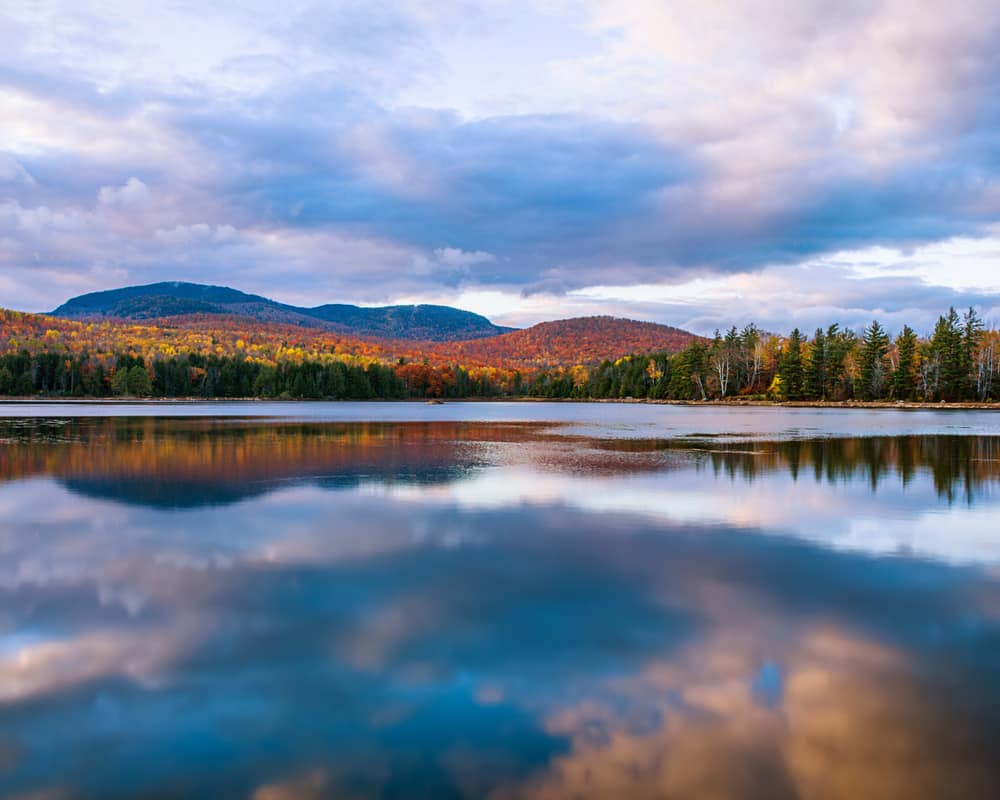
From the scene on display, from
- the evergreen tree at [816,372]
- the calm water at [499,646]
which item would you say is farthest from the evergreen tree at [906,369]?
the calm water at [499,646]

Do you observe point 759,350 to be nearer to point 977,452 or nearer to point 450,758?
point 977,452

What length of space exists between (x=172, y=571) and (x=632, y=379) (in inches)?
4725

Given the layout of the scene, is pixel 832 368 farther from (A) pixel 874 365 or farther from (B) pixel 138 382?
(B) pixel 138 382

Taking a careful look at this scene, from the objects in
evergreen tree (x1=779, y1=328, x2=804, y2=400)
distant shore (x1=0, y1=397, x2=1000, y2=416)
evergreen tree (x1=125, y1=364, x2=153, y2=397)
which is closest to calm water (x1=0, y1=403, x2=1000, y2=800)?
distant shore (x1=0, y1=397, x2=1000, y2=416)

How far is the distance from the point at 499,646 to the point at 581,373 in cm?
14188

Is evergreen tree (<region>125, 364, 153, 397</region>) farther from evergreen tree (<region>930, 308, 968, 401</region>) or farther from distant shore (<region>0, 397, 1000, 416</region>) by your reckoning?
evergreen tree (<region>930, 308, 968, 401</region>)

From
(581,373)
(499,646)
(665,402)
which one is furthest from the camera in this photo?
(581,373)

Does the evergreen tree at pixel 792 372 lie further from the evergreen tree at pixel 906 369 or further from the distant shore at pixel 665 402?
the evergreen tree at pixel 906 369

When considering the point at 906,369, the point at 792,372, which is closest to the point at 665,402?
the point at 792,372

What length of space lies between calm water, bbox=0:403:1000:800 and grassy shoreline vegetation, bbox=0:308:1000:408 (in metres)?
79.6

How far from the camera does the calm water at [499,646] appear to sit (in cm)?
484

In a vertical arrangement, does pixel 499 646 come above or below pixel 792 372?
below

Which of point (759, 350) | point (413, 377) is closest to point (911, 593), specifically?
point (759, 350)

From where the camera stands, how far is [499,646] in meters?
6.98
